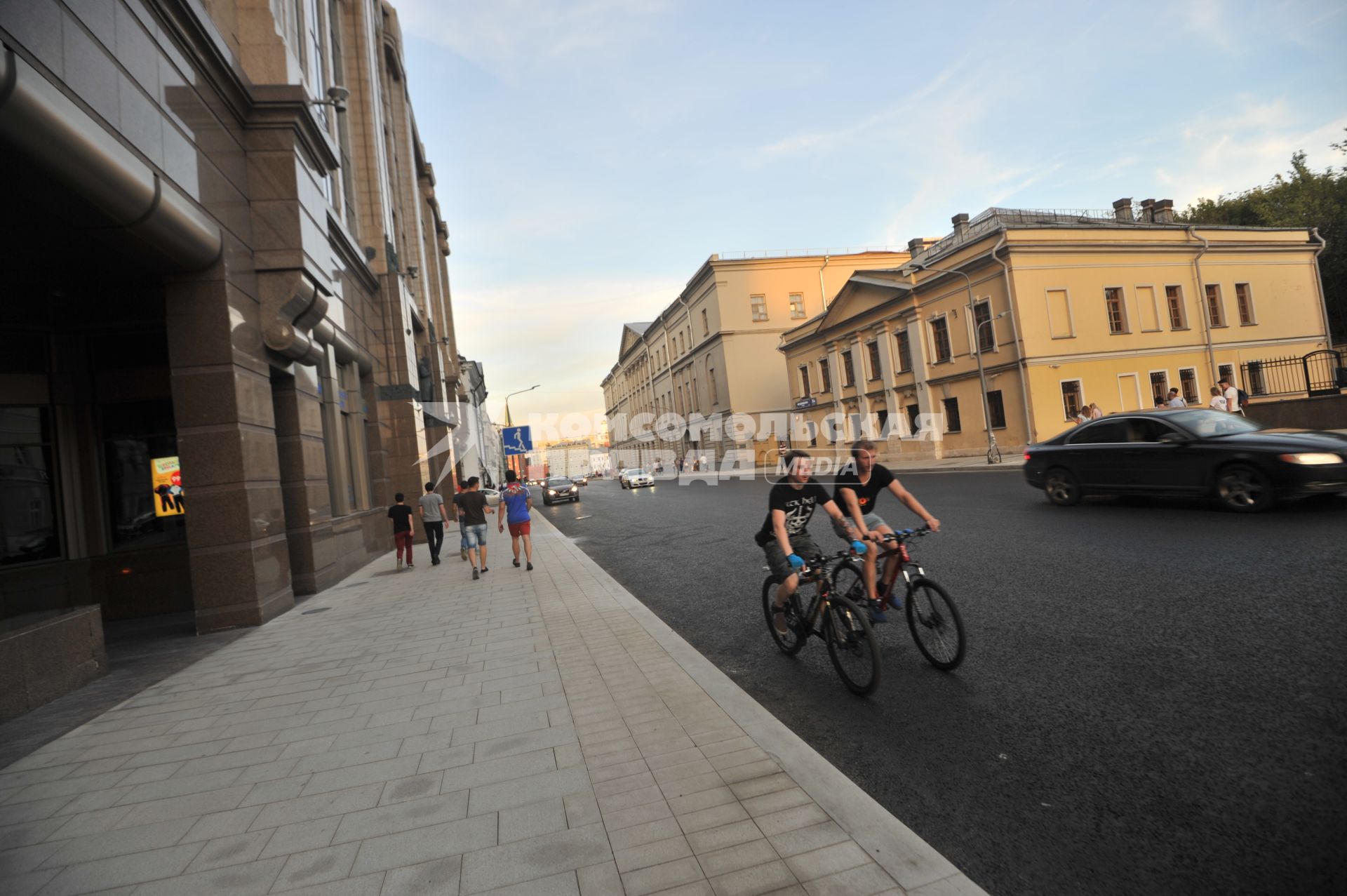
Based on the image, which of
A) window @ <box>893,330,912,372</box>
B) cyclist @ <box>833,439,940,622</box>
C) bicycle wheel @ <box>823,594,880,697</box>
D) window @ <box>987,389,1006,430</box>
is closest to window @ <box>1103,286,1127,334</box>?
window @ <box>987,389,1006,430</box>

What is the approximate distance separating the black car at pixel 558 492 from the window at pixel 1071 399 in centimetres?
2213

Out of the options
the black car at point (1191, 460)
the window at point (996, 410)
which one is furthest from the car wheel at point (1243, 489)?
the window at point (996, 410)

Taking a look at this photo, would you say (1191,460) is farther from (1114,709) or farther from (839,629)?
(839,629)

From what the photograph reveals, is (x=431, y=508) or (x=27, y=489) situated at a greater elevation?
(x=27, y=489)

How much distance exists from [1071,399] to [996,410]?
301 cm

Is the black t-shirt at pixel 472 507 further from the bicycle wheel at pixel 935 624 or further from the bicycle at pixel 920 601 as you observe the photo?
the bicycle wheel at pixel 935 624

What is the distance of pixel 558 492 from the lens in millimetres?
35750

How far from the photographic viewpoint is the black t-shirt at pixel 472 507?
12.6m

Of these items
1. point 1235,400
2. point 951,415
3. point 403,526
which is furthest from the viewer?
point 951,415

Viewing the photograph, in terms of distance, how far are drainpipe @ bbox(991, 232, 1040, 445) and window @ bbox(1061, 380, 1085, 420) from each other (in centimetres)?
168

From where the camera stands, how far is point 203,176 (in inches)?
338

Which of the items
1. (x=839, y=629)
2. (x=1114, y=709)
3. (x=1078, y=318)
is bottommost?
(x=1114, y=709)

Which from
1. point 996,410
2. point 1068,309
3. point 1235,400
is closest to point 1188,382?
point 1068,309

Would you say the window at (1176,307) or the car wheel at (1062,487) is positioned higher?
the window at (1176,307)
